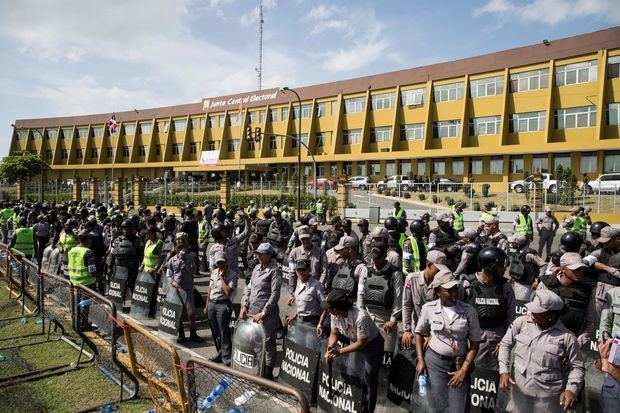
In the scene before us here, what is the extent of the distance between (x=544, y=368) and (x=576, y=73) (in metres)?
38.0

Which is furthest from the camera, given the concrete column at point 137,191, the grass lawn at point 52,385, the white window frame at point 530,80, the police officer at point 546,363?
the white window frame at point 530,80

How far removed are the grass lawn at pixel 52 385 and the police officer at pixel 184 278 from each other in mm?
1460

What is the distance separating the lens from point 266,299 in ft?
18.7

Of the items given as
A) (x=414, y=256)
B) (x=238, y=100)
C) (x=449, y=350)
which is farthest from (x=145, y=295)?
(x=238, y=100)

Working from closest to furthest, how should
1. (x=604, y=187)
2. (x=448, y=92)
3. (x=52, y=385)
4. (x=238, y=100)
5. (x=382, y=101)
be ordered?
(x=52, y=385) < (x=604, y=187) < (x=448, y=92) < (x=382, y=101) < (x=238, y=100)

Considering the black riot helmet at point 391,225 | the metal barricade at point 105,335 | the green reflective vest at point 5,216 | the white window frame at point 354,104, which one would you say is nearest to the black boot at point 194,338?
the metal barricade at point 105,335

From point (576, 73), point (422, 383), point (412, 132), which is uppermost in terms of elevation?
point (576, 73)

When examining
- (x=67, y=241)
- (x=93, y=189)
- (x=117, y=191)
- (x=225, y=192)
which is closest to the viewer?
(x=67, y=241)

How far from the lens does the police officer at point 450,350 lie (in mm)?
3898

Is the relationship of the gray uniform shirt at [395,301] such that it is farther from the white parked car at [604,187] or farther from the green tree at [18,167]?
the green tree at [18,167]

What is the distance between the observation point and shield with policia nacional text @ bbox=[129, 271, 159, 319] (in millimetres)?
7977

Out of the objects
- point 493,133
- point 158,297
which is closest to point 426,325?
point 158,297

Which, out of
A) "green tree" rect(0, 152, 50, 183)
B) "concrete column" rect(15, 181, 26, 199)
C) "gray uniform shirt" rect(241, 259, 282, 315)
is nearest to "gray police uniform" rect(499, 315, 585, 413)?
"gray uniform shirt" rect(241, 259, 282, 315)

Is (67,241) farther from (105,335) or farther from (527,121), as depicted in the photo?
(527,121)
